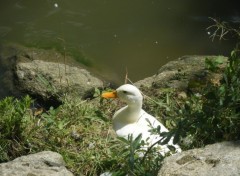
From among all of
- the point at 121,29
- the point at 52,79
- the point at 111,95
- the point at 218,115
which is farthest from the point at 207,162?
the point at 121,29

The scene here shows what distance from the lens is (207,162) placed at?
8.84 feet

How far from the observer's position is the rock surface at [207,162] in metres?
2.59

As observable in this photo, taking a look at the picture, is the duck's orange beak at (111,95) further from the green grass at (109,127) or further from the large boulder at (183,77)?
the large boulder at (183,77)

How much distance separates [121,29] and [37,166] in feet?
13.3

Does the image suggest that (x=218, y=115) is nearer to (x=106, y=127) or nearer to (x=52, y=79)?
(x=106, y=127)

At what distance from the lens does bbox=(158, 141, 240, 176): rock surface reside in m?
2.59

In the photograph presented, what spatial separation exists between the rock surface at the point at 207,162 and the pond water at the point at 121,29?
333 cm

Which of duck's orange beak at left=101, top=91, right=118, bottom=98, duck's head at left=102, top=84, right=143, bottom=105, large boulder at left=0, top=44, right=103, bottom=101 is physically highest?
duck's head at left=102, top=84, right=143, bottom=105

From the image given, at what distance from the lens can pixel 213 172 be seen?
2.59 m

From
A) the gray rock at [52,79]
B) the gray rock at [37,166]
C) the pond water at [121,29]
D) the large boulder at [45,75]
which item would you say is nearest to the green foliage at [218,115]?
the gray rock at [37,166]

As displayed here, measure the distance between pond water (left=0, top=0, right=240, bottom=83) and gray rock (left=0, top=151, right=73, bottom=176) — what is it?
2.79m

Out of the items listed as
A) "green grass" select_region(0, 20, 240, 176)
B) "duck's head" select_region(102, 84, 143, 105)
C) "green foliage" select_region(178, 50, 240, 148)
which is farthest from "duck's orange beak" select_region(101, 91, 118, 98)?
"green foliage" select_region(178, 50, 240, 148)

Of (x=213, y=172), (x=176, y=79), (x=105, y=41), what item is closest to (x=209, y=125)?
(x=213, y=172)

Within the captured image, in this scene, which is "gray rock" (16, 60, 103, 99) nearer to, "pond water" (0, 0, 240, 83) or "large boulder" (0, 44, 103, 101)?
"large boulder" (0, 44, 103, 101)
